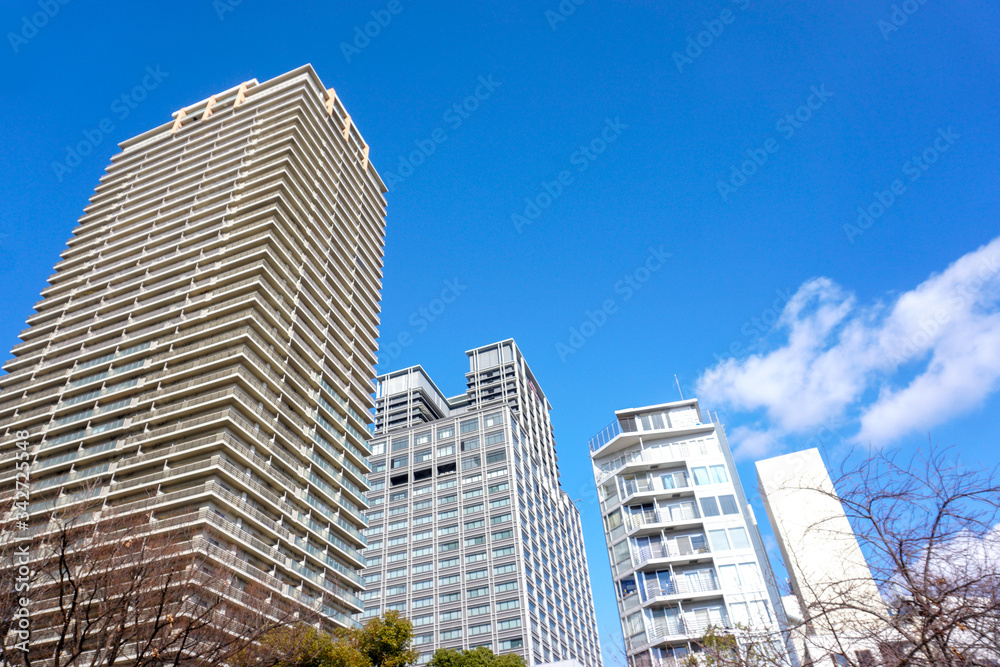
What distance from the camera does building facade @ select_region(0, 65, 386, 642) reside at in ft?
156

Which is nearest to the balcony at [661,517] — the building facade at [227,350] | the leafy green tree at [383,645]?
the leafy green tree at [383,645]

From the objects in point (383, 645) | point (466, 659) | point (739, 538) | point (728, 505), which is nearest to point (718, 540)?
point (739, 538)

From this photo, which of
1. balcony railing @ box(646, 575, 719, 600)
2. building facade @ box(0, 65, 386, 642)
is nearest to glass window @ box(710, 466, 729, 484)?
balcony railing @ box(646, 575, 719, 600)

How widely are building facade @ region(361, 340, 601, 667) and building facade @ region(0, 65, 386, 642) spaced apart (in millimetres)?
19543

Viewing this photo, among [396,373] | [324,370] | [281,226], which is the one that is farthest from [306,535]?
[396,373]

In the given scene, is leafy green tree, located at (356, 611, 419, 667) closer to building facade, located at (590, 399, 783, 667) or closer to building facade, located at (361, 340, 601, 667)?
building facade, located at (590, 399, 783, 667)

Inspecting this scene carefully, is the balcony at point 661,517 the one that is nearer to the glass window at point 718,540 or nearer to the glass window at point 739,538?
the glass window at point 718,540

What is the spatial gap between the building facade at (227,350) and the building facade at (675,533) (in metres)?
20.1

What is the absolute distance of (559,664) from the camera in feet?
113

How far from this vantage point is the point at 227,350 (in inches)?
2110

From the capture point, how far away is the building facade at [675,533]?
1395 inches

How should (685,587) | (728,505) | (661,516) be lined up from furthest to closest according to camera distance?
(661,516)
(728,505)
(685,587)

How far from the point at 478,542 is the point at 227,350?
42.1 m

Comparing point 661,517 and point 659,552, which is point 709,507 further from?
point 659,552
